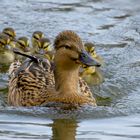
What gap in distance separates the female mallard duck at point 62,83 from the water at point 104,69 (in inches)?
5.6

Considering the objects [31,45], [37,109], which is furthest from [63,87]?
[31,45]

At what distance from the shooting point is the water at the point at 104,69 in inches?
319

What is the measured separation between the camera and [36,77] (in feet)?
31.2

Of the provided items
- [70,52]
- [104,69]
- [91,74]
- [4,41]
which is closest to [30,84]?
[70,52]

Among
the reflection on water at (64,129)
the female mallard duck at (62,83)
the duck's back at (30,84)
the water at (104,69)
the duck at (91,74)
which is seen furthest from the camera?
the duck at (91,74)

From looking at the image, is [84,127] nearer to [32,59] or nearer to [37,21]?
[32,59]

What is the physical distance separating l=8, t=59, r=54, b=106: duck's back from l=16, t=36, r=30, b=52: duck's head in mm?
2036

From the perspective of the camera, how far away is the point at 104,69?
37.3 ft

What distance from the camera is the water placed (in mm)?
8102

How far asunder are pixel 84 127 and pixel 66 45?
1004 mm

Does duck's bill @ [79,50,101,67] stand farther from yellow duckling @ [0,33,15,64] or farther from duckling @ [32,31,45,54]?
yellow duckling @ [0,33,15,64]

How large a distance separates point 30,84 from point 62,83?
59 cm

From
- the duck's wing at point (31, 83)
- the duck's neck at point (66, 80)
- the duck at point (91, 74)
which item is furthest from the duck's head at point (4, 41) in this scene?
the duck's neck at point (66, 80)

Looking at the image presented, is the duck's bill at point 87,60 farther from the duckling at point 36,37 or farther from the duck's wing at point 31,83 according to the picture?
the duckling at point 36,37
